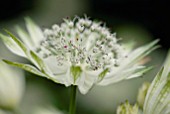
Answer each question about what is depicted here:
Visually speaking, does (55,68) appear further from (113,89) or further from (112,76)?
(113,89)

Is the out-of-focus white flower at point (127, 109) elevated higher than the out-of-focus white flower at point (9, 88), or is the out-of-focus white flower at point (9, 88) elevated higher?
the out-of-focus white flower at point (9, 88)

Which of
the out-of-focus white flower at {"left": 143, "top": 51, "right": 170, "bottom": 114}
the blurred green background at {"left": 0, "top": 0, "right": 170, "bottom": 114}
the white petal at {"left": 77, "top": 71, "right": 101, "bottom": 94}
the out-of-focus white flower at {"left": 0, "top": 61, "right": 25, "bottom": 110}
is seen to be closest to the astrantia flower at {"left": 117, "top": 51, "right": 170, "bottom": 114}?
the out-of-focus white flower at {"left": 143, "top": 51, "right": 170, "bottom": 114}

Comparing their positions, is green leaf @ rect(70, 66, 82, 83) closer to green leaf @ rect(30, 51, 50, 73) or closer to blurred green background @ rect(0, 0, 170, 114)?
green leaf @ rect(30, 51, 50, 73)

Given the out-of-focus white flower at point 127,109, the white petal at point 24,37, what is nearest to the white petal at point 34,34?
the white petal at point 24,37

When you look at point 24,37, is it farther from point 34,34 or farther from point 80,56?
point 80,56

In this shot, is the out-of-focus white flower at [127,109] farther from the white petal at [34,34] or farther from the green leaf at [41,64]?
the white petal at [34,34]

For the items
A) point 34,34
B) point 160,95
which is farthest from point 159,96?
point 34,34
